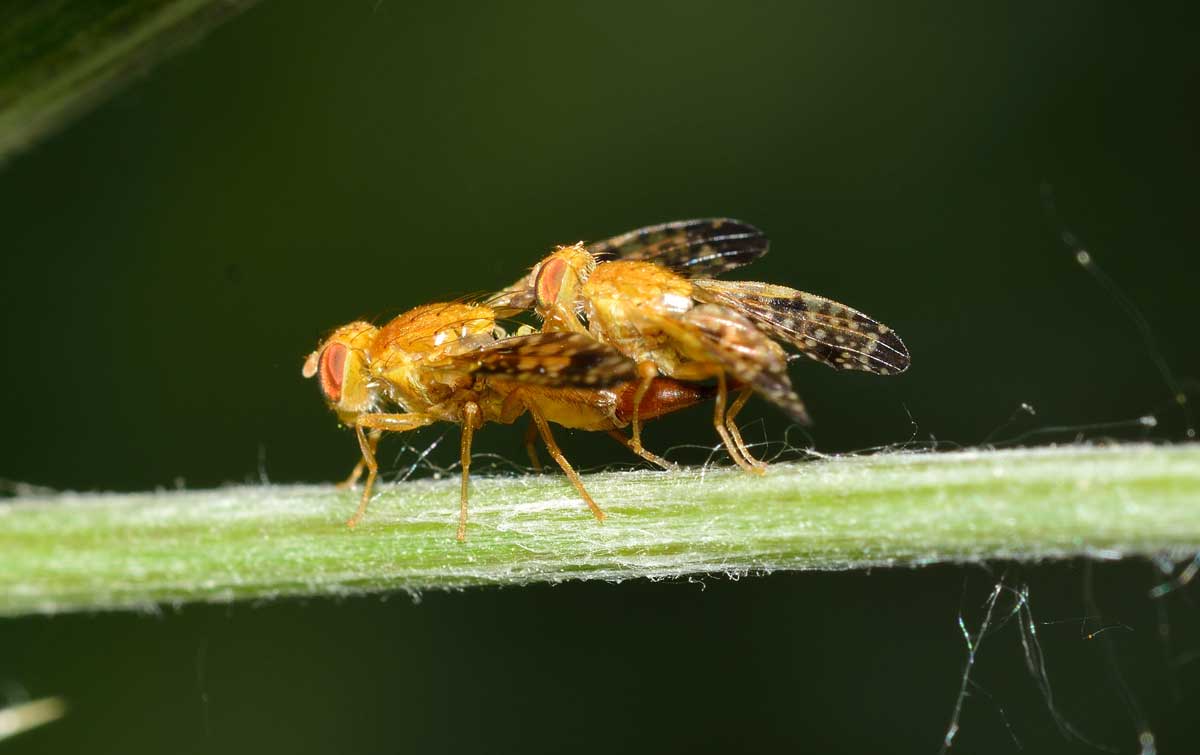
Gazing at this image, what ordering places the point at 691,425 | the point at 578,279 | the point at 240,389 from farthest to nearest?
the point at 240,389, the point at 691,425, the point at 578,279

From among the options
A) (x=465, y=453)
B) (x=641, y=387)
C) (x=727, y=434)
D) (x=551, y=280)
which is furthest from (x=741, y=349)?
(x=465, y=453)

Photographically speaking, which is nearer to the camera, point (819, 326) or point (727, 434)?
point (727, 434)

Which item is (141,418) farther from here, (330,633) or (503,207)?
(503,207)

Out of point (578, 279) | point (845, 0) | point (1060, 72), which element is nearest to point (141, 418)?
point (578, 279)

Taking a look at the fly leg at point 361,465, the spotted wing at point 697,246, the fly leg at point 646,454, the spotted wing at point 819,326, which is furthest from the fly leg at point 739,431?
the fly leg at point 361,465

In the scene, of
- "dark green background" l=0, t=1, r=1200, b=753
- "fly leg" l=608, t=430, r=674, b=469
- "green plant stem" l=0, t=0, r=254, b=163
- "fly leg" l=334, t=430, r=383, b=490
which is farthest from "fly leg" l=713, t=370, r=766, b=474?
"green plant stem" l=0, t=0, r=254, b=163

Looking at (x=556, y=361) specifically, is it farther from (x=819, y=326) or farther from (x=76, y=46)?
(x=76, y=46)
